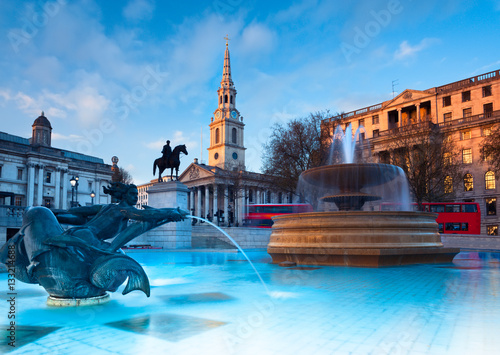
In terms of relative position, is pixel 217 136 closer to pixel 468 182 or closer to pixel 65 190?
pixel 65 190

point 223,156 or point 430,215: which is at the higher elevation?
point 223,156

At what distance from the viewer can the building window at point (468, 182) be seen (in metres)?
44.0

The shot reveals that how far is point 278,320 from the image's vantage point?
395 centimetres

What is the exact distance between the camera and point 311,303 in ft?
15.9

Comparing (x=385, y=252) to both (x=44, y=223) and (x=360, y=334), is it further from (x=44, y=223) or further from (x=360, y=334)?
(x=44, y=223)

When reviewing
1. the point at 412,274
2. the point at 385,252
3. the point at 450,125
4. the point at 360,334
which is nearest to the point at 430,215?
the point at 385,252

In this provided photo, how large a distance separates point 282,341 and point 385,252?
21.9 feet

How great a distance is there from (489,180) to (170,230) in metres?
36.5

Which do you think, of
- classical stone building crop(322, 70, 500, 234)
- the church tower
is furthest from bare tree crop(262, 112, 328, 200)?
the church tower

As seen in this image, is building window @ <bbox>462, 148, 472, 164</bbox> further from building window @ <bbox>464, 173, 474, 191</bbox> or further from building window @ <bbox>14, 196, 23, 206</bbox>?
building window @ <bbox>14, 196, 23, 206</bbox>

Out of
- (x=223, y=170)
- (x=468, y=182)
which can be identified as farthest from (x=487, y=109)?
(x=223, y=170)

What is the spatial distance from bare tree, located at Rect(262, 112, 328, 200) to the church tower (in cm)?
5484

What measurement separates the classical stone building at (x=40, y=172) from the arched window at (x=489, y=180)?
47.4 meters

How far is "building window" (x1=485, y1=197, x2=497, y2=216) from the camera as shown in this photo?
41969mm
